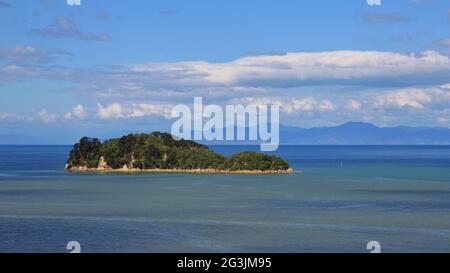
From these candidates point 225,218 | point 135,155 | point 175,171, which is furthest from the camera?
point 135,155

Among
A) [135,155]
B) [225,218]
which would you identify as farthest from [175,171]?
[225,218]

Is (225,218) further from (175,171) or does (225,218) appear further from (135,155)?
(135,155)

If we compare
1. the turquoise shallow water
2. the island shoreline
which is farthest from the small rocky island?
the turquoise shallow water

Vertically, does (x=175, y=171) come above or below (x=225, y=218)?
above

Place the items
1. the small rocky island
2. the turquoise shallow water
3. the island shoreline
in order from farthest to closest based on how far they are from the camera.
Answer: the small rocky island, the island shoreline, the turquoise shallow water

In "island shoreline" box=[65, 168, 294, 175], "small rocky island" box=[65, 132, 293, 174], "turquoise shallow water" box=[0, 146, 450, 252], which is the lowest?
"turquoise shallow water" box=[0, 146, 450, 252]

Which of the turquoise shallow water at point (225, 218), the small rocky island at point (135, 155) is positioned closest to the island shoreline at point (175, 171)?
the small rocky island at point (135, 155)

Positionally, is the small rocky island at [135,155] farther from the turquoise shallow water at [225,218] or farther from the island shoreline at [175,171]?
the turquoise shallow water at [225,218]

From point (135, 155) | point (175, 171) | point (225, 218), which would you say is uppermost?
point (135, 155)

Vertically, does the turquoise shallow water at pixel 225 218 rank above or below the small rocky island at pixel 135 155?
below

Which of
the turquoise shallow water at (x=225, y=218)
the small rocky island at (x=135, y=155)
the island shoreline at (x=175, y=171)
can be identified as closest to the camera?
the turquoise shallow water at (x=225, y=218)

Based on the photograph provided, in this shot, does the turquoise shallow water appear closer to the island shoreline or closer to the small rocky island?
the island shoreline
